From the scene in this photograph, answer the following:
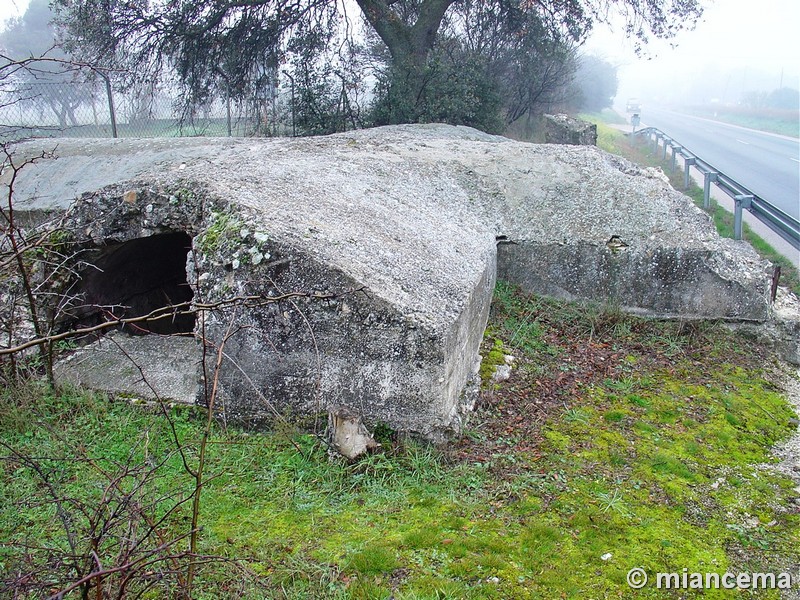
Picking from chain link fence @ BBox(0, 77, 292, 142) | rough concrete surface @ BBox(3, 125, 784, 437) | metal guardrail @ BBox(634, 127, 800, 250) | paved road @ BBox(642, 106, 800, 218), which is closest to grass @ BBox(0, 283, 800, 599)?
rough concrete surface @ BBox(3, 125, 784, 437)

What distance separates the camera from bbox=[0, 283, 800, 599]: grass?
3.17 meters

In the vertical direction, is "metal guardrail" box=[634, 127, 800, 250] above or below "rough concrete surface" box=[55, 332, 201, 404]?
above

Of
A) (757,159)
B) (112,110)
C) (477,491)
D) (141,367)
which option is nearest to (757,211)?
(477,491)

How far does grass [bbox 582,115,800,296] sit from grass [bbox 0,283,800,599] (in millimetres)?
4157

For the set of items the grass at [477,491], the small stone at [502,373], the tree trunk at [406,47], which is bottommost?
the grass at [477,491]

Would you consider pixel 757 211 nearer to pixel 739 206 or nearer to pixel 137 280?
pixel 739 206

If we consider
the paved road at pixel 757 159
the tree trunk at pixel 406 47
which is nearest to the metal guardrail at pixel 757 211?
the paved road at pixel 757 159

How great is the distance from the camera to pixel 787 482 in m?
4.17

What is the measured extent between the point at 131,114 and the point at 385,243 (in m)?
10.7

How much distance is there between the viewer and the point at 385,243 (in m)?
4.91

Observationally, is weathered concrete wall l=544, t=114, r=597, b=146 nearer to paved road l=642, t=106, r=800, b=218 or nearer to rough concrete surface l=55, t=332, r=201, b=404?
paved road l=642, t=106, r=800, b=218

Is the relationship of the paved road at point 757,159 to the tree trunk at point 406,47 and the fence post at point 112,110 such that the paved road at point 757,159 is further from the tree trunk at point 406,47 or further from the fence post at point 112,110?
the fence post at point 112,110

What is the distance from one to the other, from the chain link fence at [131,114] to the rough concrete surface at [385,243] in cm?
482

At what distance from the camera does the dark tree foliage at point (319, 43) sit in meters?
13.0
